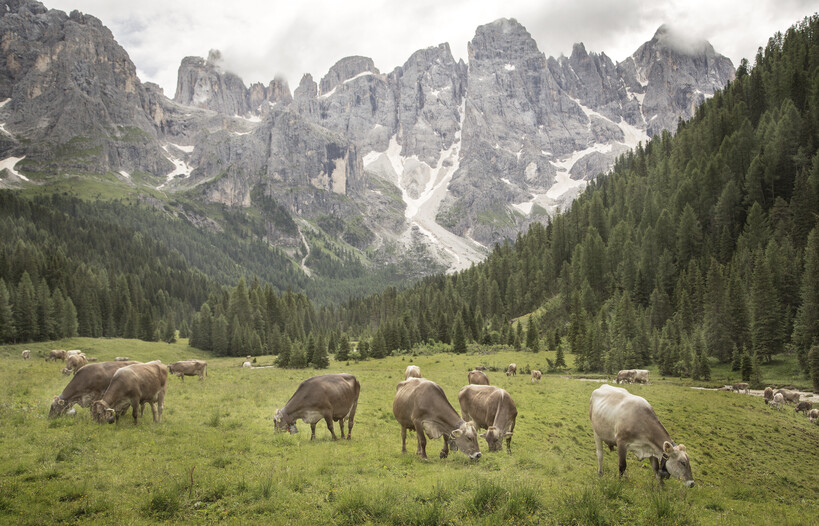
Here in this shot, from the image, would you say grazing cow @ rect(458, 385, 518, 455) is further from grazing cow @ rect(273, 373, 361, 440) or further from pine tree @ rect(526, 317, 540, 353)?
pine tree @ rect(526, 317, 540, 353)

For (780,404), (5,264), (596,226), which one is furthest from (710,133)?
(5,264)

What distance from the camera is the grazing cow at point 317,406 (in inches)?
735

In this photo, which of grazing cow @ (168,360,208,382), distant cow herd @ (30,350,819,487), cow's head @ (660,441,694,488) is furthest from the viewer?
grazing cow @ (168,360,208,382)

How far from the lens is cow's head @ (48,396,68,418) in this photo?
18625 millimetres

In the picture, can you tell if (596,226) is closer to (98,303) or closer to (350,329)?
(350,329)

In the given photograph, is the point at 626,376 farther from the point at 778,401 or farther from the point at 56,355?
the point at 56,355

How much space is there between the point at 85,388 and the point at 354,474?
1537 centimetres

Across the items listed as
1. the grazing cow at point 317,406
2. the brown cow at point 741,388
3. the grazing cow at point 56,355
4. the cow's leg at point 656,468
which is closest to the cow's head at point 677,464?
the cow's leg at point 656,468

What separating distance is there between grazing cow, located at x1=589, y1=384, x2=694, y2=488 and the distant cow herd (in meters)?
0.03

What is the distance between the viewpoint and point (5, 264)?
93.8m

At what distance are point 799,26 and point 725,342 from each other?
11380 centimetres

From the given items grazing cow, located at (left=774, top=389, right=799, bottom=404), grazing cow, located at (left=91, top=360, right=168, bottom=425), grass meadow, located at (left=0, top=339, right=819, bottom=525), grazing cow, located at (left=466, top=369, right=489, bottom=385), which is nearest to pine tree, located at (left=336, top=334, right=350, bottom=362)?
grazing cow, located at (left=466, top=369, right=489, bottom=385)

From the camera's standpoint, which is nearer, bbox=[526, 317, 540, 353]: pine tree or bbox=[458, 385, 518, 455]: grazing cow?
bbox=[458, 385, 518, 455]: grazing cow

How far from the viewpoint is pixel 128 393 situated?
1873 cm
